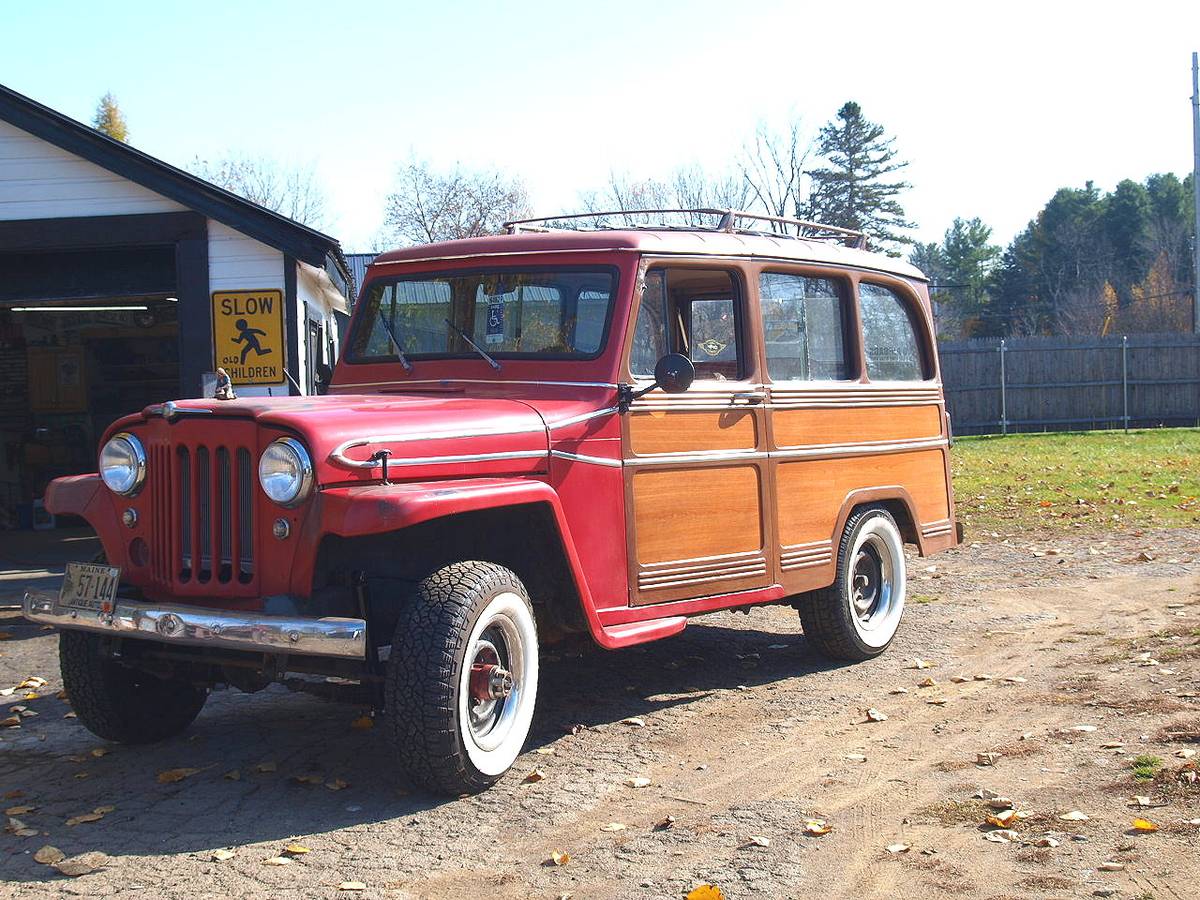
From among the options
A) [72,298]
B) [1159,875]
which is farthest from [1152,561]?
[72,298]

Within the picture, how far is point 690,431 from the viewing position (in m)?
6.24

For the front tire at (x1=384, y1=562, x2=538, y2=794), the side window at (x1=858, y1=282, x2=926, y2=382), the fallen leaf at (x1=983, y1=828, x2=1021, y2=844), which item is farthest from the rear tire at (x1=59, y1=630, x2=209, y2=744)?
the side window at (x1=858, y1=282, x2=926, y2=382)

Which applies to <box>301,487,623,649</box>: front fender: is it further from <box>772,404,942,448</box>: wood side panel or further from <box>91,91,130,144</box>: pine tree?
<box>91,91,130,144</box>: pine tree

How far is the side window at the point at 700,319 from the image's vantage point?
6.28 m

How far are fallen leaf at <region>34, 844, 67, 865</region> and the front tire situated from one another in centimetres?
114

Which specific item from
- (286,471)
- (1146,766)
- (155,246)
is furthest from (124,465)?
(155,246)

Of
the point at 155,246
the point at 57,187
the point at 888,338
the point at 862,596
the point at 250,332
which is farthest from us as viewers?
the point at 155,246

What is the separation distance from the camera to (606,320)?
606 centimetres

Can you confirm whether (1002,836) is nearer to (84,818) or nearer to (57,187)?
(84,818)

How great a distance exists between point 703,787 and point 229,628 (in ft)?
6.14

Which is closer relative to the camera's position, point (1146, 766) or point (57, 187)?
point (1146, 766)

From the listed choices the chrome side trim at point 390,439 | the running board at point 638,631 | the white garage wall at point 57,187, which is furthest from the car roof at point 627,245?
the white garage wall at point 57,187

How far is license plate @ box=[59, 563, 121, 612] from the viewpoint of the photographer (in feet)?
16.3

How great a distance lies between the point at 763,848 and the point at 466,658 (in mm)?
1242
